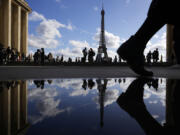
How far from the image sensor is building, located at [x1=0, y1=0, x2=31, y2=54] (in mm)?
20344

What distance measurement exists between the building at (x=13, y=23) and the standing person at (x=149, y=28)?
2167cm

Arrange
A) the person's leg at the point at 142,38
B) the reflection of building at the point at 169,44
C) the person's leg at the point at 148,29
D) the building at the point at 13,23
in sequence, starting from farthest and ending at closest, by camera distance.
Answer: the building at the point at 13,23 < the reflection of building at the point at 169,44 < the person's leg at the point at 148,29 < the person's leg at the point at 142,38

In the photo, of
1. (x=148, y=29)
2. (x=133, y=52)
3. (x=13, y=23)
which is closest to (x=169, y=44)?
(x=133, y=52)

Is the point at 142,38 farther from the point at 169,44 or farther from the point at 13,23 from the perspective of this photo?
the point at 13,23

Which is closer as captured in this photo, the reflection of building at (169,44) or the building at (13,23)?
the reflection of building at (169,44)

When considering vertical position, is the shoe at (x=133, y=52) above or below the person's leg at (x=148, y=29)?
below

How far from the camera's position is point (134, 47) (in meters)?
2.04

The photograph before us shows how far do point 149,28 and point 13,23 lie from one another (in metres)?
26.2

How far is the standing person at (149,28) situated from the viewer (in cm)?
143

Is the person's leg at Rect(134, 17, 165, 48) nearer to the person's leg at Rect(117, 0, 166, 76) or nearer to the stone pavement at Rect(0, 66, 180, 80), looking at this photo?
the person's leg at Rect(117, 0, 166, 76)

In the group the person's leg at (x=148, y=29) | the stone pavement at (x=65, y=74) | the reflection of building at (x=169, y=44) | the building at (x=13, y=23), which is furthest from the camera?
the building at (x=13, y=23)

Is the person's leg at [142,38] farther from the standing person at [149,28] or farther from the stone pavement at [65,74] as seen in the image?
the stone pavement at [65,74]

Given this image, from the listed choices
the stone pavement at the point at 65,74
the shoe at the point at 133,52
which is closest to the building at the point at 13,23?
the stone pavement at the point at 65,74

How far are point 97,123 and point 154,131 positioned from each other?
0.15m
